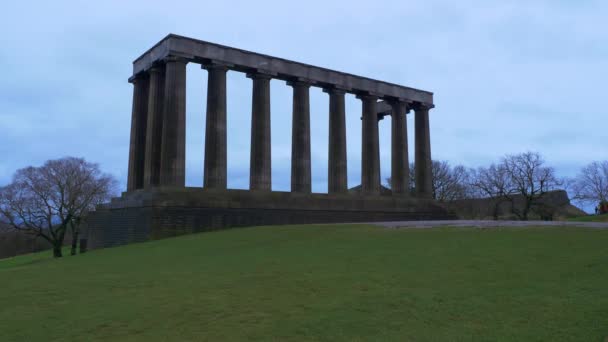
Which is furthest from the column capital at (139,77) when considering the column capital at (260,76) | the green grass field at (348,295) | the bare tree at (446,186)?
the bare tree at (446,186)

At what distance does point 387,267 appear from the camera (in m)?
15.2

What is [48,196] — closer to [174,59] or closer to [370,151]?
[174,59]

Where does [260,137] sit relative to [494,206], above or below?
above

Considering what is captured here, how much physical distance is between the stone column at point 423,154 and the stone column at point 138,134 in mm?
29156

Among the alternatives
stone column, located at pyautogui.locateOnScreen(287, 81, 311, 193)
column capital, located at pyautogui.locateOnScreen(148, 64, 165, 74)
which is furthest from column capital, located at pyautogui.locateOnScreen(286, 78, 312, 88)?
column capital, located at pyautogui.locateOnScreen(148, 64, 165, 74)

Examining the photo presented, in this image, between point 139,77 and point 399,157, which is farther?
point 399,157

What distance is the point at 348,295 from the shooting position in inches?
471

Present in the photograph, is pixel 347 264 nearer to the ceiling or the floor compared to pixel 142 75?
nearer to the floor

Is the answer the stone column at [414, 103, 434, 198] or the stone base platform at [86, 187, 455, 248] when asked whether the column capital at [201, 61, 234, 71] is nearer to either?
the stone base platform at [86, 187, 455, 248]

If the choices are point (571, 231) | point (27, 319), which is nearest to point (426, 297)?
point (27, 319)

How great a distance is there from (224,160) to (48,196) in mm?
29910

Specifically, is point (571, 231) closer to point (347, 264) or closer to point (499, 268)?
point (499, 268)

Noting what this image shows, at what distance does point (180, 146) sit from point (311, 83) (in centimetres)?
1429

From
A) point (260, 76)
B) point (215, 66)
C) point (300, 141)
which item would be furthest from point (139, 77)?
point (300, 141)
